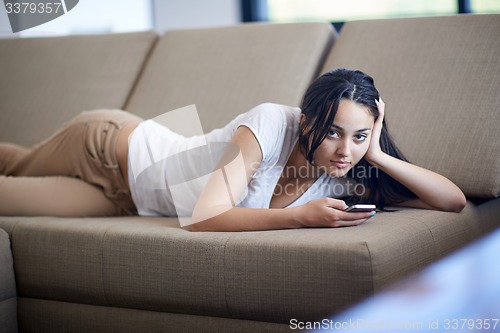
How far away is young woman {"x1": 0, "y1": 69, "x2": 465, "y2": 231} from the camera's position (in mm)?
1893

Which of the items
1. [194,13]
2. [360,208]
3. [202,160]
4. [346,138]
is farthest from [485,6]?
[360,208]

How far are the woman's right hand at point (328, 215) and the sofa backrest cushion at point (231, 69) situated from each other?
0.75 metres

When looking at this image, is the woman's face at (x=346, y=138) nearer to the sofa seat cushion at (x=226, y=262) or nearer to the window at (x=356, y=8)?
the sofa seat cushion at (x=226, y=262)

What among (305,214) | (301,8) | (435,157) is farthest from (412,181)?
(301,8)

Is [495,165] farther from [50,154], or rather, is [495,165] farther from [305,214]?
[50,154]

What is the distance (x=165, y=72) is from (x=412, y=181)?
1186mm

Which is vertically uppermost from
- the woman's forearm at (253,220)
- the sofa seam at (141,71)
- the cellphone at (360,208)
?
the sofa seam at (141,71)

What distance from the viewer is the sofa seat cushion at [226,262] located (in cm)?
164

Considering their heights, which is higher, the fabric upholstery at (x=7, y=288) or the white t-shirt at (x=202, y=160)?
the white t-shirt at (x=202, y=160)

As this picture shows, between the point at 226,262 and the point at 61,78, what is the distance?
1.54 m

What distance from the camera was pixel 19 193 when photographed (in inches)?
93.4

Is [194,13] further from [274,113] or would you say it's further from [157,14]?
[274,113]

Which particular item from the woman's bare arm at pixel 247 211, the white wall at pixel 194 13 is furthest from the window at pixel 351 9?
the woman's bare arm at pixel 247 211

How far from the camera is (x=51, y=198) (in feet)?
7.77
